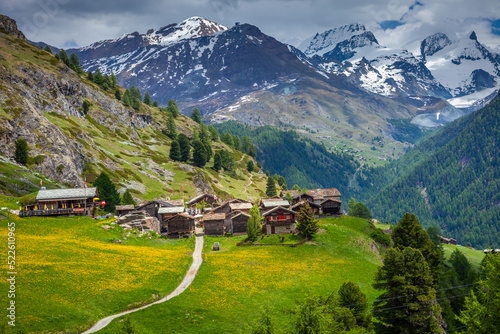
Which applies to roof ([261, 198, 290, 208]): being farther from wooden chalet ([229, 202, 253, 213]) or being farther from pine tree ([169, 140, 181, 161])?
pine tree ([169, 140, 181, 161])

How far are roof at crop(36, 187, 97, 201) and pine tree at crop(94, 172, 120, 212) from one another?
13412mm

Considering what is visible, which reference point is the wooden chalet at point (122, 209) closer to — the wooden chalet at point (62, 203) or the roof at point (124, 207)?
the roof at point (124, 207)

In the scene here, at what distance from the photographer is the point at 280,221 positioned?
94.2m

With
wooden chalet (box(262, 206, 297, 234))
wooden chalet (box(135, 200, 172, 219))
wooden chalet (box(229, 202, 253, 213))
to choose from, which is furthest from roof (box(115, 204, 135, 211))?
wooden chalet (box(262, 206, 297, 234))

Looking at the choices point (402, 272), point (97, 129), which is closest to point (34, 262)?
point (402, 272)

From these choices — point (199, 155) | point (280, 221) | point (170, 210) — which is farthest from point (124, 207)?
point (199, 155)

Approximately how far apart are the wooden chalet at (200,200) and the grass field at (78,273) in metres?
54.1

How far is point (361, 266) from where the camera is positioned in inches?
3073

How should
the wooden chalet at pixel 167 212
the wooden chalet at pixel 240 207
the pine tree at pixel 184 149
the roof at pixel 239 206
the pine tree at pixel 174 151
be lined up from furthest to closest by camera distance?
the pine tree at pixel 184 149 < the pine tree at pixel 174 151 < the roof at pixel 239 206 < the wooden chalet at pixel 240 207 < the wooden chalet at pixel 167 212

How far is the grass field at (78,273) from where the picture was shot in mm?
40531

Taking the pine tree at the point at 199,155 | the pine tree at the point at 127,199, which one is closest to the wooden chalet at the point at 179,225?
the pine tree at the point at 127,199

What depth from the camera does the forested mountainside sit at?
355ft

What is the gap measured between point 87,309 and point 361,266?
58.7 m

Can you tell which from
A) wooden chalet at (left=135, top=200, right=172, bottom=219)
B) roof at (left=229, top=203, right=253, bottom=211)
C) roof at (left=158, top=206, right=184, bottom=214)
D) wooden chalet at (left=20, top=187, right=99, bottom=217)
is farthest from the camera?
wooden chalet at (left=135, top=200, right=172, bottom=219)
